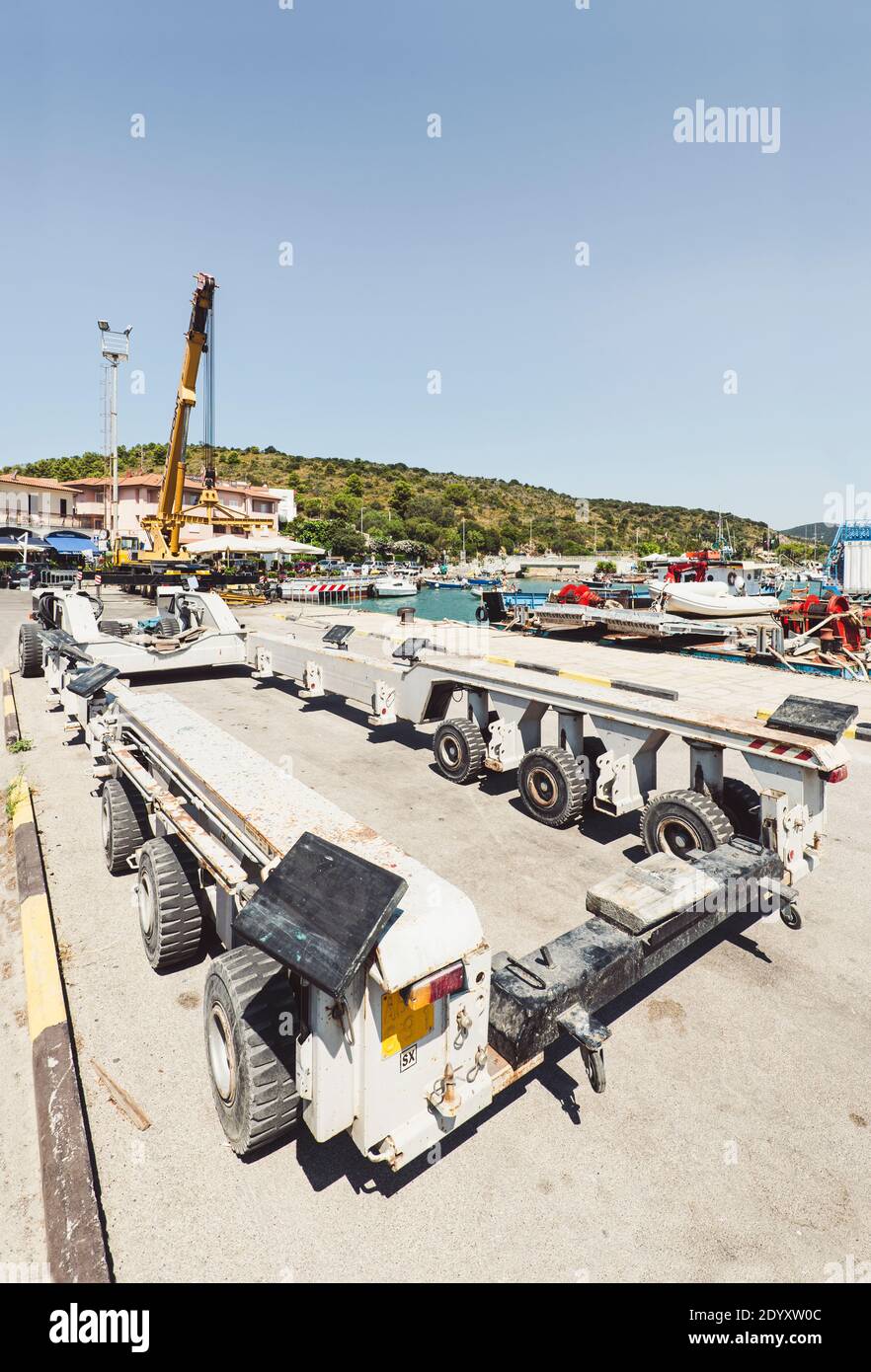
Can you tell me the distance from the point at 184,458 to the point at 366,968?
37957mm

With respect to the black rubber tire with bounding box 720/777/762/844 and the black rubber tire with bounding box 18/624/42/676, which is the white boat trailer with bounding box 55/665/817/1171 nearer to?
the black rubber tire with bounding box 720/777/762/844

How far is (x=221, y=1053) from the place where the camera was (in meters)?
2.78

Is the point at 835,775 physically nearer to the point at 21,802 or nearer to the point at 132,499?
the point at 21,802

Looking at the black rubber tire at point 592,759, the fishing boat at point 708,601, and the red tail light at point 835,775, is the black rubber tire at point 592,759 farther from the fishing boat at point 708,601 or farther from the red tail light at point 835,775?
the fishing boat at point 708,601

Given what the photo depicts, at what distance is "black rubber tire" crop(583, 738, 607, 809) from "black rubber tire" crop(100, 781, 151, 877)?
403 centimetres

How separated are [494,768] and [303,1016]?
15.6 feet

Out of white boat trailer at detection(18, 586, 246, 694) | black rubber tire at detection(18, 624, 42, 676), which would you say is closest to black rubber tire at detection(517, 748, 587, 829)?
white boat trailer at detection(18, 586, 246, 694)

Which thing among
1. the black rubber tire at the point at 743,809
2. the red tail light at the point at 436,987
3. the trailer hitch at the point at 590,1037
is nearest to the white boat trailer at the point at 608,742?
the black rubber tire at the point at 743,809

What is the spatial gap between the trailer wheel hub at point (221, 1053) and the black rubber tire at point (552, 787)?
3.93m

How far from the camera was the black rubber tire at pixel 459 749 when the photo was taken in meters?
7.29

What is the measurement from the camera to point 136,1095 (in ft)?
10.3

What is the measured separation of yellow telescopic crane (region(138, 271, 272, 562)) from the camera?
1319 inches

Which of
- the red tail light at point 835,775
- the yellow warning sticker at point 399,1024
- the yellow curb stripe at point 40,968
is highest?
the red tail light at point 835,775

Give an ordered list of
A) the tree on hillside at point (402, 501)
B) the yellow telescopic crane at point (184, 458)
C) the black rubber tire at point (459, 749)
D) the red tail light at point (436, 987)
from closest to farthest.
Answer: the red tail light at point (436, 987) < the black rubber tire at point (459, 749) < the yellow telescopic crane at point (184, 458) < the tree on hillside at point (402, 501)
